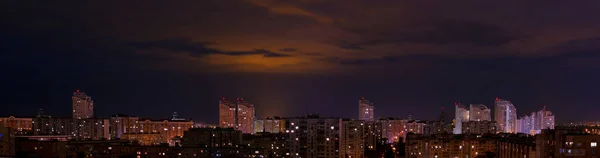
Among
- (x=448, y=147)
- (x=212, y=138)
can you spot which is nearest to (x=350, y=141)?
(x=448, y=147)

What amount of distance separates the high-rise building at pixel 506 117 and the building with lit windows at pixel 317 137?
30825mm

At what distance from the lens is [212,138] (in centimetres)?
3219

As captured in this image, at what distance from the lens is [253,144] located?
32.9 m

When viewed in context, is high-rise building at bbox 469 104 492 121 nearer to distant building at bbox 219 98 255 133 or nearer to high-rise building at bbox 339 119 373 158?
distant building at bbox 219 98 255 133

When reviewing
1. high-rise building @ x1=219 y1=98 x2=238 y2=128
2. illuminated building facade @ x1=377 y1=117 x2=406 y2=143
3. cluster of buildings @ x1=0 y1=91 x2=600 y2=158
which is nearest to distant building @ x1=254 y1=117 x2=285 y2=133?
cluster of buildings @ x1=0 y1=91 x2=600 y2=158

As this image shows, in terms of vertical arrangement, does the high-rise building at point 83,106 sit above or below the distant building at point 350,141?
above

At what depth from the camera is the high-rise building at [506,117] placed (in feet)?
172

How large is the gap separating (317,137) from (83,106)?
100 ft

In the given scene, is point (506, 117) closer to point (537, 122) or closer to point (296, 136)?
point (537, 122)

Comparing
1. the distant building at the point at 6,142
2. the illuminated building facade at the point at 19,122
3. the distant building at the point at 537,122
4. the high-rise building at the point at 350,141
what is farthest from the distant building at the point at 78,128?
the distant building at the point at 537,122

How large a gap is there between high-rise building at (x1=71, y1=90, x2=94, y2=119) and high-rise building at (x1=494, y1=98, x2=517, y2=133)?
3163 cm

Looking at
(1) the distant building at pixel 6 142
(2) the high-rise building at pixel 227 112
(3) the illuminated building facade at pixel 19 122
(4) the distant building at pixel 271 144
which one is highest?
(2) the high-rise building at pixel 227 112

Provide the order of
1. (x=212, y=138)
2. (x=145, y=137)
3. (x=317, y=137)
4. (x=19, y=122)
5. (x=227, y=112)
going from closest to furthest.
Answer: (x=317, y=137) < (x=212, y=138) < (x=145, y=137) < (x=19, y=122) < (x=227, y=112)

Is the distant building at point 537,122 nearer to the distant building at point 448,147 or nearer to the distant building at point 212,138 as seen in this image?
the distant building at point 448,147
